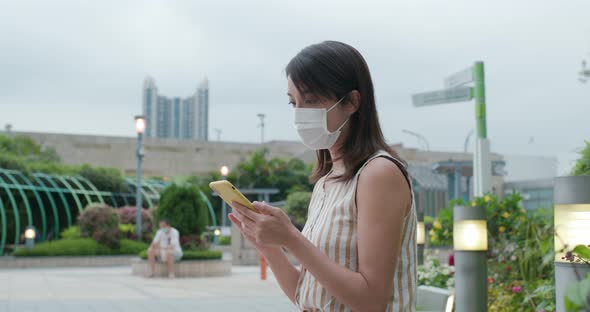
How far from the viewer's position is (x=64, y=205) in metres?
31.8

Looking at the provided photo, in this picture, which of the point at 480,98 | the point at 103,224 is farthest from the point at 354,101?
the point at 103,224

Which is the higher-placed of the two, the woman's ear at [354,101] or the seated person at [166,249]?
the woman's ear at [354,101]

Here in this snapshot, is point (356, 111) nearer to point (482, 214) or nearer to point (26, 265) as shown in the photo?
point (482, 214)

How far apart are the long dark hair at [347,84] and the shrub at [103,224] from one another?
24627 millimetres

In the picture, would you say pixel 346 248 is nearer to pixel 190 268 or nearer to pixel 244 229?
pixel 244 229

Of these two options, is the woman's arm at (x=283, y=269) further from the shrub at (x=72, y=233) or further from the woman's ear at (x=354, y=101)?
the shrub at (x=72, y=233)

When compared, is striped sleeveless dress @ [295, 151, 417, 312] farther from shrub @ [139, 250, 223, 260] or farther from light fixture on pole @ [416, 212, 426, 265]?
shrub @ [139, 250, 223, 260]

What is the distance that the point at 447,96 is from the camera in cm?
1262

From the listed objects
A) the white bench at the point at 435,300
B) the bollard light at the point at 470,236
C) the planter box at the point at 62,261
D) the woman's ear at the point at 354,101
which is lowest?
the planter box at the point at 62,261

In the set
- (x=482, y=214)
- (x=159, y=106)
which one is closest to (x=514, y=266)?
(x=482, y=214)

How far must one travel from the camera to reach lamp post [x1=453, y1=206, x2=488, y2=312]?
21.5 ft

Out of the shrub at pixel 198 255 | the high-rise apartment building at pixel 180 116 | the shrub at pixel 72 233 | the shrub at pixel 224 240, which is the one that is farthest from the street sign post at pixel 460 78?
the high-rise apartment building at pixel 180 116

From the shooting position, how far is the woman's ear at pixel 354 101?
6.62 ft

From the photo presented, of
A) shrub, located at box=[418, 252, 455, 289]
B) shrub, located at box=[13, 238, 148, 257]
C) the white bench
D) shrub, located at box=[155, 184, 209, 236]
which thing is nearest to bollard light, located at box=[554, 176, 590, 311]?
the white bench
